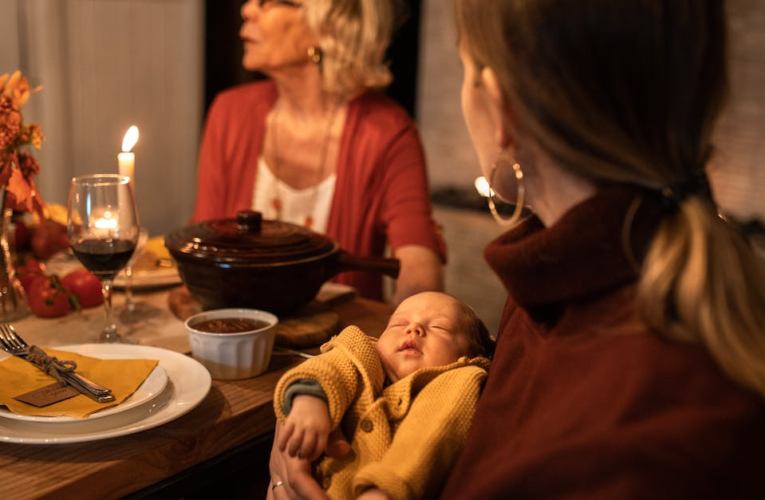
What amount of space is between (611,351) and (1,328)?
925mm

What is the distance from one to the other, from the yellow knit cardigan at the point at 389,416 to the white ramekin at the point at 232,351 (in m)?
0.16

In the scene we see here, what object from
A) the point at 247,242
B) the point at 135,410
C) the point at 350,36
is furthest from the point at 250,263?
the point at 350,36

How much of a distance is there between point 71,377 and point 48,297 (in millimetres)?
414

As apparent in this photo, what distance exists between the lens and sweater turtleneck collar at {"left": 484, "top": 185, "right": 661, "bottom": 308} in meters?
0.72

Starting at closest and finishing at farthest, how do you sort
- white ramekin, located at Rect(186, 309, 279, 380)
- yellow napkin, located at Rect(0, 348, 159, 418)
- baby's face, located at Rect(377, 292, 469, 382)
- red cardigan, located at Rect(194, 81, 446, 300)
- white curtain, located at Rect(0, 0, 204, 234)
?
1. yellow napkin, located at Rect(0, 348, 159, 418)
2. baby's face, located at Rect(377, 292, 469, 382)
3. white ramekin, located at Rect(186, 309, 279, 380)
4. red cardigan, located at Rect(194, 81, 446, 300)
5. white curtain, located at Rect(0, 0, 204, 234)

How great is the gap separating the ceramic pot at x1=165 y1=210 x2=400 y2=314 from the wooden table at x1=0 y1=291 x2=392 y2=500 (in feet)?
0.37

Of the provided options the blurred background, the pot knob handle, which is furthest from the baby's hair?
the blurred background

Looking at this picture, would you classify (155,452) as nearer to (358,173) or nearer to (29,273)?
(29,273)

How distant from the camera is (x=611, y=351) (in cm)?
70

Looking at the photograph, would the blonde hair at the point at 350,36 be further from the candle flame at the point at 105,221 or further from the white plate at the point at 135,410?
the white plate at the point at 135,410

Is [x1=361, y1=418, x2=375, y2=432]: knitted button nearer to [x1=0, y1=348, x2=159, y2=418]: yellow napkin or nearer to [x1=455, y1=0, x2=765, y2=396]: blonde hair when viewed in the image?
[x1=0, y1=348, x2=159, y2=418]: yellow napkin

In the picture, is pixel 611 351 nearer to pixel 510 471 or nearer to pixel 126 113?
pixel 510 471

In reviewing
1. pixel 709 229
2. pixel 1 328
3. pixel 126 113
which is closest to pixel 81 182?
pixel 1 328

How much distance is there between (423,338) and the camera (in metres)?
1.11
